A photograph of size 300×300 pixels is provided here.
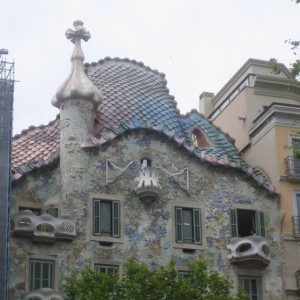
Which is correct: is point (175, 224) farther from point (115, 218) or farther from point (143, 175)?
point (115, 218)

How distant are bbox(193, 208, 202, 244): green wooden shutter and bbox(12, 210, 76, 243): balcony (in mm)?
3988

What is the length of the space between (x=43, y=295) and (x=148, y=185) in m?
4.98

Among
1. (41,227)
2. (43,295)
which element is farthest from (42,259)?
(43,295)

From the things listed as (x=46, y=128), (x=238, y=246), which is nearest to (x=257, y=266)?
(x=238, y=246)

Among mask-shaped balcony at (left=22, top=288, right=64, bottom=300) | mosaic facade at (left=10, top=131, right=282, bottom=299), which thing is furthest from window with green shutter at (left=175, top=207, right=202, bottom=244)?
mask-shaped balcony at (left=22, top=288, right=64, bottom=300)

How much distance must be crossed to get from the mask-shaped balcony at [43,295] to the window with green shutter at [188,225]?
15.0 ft

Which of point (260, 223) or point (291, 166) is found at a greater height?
point (291, 166)

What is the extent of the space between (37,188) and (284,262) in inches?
321

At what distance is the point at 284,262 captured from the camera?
111 ft

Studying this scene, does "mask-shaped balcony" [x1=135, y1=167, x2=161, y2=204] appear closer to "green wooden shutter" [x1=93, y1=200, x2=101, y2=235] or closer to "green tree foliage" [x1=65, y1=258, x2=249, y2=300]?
"green wooden shutter" [x1=93, y1=200, x2=101, y2=235]

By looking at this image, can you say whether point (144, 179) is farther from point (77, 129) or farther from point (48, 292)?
point (48, 292)

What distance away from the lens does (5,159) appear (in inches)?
1236

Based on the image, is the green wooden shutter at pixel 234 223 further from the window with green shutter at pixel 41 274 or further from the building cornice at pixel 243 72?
the building cornice at pixel 243 72

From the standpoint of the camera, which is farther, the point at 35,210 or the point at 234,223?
the point at 234,223
